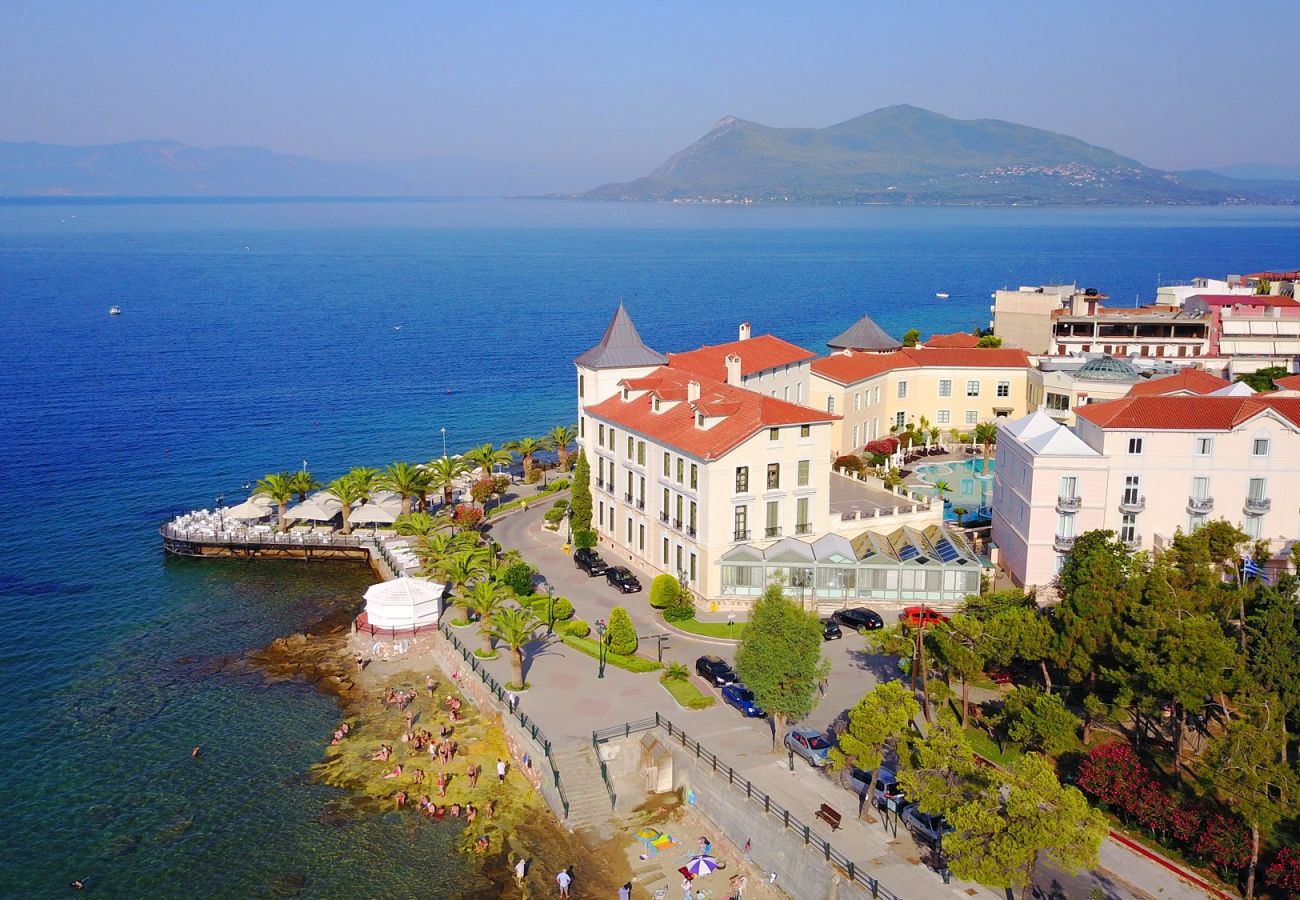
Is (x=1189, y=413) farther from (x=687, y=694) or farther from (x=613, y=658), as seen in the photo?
(x=613, y=658)

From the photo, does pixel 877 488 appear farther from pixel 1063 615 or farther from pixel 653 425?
pixel 1063 615

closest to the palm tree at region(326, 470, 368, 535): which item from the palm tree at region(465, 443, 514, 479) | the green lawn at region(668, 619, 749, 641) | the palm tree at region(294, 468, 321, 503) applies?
the palm tree at region(294, 468, 321, 503)

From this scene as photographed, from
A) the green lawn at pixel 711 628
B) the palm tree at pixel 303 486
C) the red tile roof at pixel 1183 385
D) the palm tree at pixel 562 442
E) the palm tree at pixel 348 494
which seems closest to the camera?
the green lawn at pixel 711 628

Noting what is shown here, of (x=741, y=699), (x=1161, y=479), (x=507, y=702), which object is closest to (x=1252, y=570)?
(x=1161, y=479)

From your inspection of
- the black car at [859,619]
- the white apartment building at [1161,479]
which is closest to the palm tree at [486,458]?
the black car at [859,619]

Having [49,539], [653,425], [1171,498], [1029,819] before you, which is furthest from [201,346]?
[1029,819]

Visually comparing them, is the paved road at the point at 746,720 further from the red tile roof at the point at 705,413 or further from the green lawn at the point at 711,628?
the red tile roof at the point at 705,413
